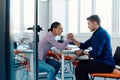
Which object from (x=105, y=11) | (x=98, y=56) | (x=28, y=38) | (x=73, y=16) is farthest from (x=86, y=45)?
(x=73, y=16)

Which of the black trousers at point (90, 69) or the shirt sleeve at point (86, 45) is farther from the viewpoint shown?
the shirt sleeve at point (86, 45)

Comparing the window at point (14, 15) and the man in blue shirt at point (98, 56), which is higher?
the window at point (14, 15)

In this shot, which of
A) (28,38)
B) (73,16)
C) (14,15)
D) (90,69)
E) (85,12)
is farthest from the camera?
(73,16)

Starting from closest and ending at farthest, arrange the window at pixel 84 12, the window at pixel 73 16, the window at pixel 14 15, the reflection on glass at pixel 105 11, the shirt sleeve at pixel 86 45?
the window at pixel 14 15
the shirt sleeve at pixel 86 45
the reflection on glass at pixel 105 11
the window at pixel 84 12
the window at pixel 73 16

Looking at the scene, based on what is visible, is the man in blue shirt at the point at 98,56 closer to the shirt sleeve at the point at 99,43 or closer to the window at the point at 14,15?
the shirt sleeve at the point at 99,43

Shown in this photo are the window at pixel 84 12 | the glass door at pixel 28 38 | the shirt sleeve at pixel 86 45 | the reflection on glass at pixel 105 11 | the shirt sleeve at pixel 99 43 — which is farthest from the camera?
the window at pixel 84 12

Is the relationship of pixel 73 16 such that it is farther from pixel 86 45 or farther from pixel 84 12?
pixel 86 45

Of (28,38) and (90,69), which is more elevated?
(28,38)

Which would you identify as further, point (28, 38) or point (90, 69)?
point (90, 69)

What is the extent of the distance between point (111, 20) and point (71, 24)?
1887mm

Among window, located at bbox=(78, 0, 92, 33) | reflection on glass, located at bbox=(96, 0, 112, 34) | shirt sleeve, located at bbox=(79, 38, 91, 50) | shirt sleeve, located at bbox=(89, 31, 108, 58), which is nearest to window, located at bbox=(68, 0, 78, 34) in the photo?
window, located at bbox=(78, 0, 92, 33)

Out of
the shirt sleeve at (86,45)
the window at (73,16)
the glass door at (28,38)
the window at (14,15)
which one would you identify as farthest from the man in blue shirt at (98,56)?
the window at (73,16)

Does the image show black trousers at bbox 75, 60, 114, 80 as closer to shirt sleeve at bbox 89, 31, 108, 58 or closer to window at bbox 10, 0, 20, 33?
shirt sleeve at bbox 89, 31, 108, 58

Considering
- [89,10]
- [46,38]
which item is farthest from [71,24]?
[46,38]
